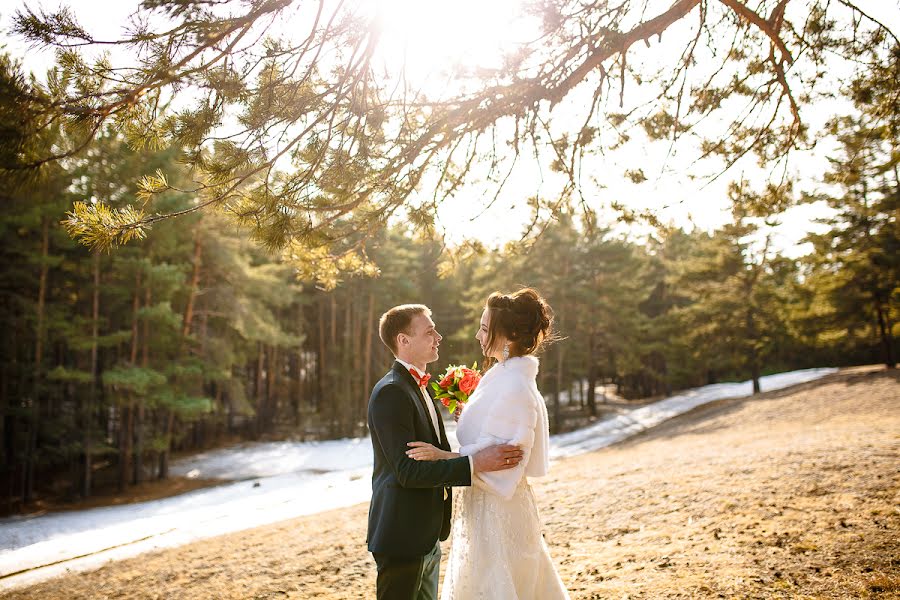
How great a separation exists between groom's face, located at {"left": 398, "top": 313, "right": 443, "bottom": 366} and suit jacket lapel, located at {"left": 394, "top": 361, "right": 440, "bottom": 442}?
0.27 ft

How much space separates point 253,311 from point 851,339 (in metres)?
20.0

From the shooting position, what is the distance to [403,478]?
244cm

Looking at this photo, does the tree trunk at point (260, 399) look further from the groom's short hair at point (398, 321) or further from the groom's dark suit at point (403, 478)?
the groom's dark suit at point (403, 478)

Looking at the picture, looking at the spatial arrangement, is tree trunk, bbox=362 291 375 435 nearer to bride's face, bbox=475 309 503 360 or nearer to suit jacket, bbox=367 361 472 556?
bride's face, bbox=475 309 503 360

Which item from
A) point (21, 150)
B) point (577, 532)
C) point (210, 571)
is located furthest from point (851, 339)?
point (21, 150)

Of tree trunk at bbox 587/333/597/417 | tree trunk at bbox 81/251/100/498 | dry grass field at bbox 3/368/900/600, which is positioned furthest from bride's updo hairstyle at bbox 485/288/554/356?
tree trunk at bbox 587/333/597/417

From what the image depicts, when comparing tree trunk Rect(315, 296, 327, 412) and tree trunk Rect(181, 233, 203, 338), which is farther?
tree trunk Rect(315, 296, 327, 412)

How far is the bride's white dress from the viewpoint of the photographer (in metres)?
2.57

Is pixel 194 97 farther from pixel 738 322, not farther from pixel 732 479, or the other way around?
pixel 738 322

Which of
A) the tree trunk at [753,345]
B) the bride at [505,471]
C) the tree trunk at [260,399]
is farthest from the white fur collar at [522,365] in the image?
the tree trunk at [260,399]

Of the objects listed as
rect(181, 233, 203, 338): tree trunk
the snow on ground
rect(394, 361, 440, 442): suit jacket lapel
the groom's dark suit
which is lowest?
the snow on ground

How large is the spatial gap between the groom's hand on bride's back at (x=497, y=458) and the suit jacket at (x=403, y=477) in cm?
6

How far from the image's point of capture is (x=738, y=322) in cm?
2133

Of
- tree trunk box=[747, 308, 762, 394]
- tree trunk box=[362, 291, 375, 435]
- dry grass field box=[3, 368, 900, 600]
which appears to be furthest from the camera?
tree trunk box=[362, 291, 375, 435]
